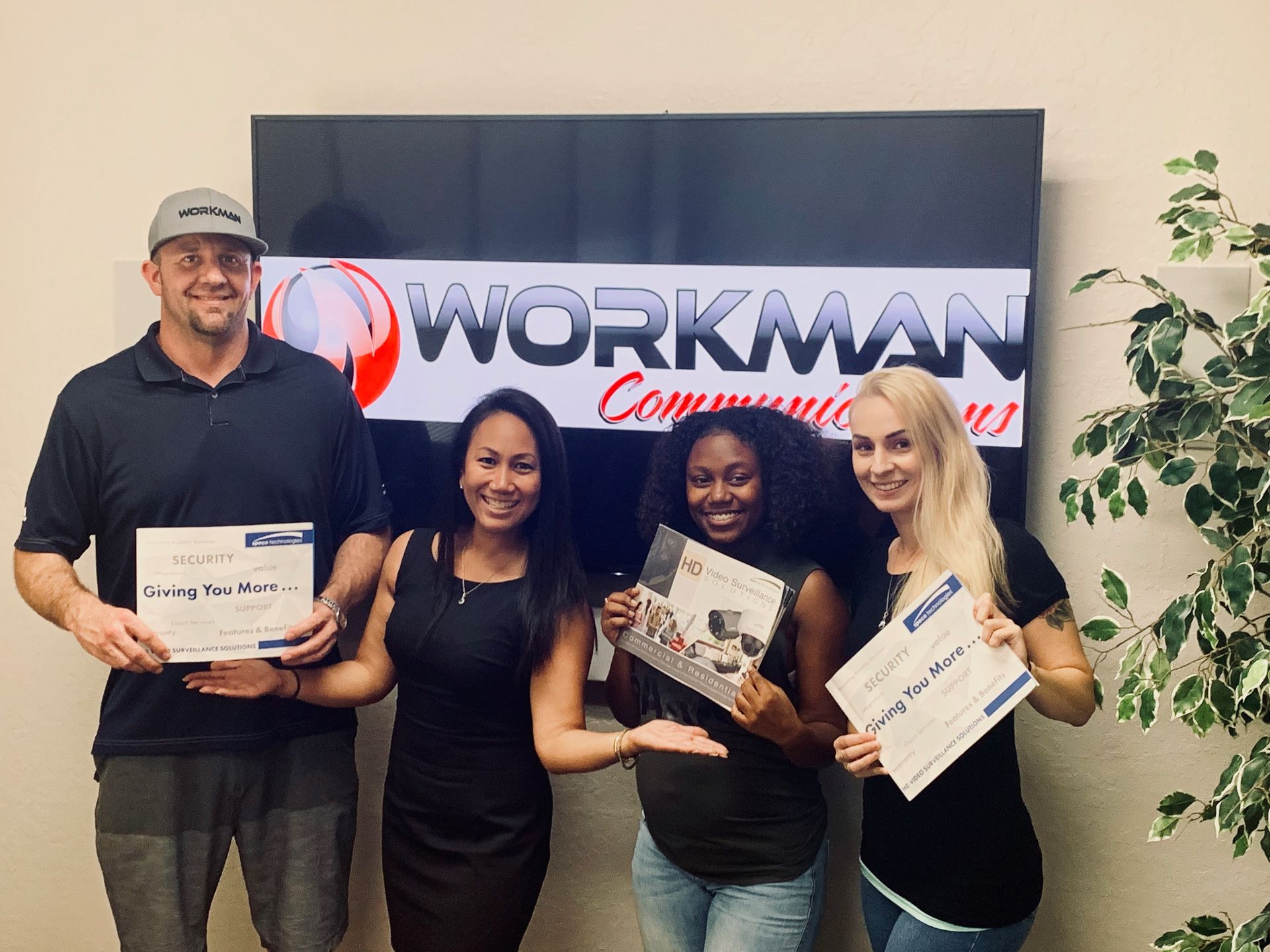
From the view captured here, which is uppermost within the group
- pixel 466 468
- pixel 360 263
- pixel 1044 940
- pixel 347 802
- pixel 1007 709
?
pixel 360 263

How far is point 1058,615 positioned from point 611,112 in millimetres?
1261

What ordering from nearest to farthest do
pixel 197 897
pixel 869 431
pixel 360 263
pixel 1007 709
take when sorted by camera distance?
pixel 1007 709 < pixel 869 431 < pixel 197 897 < pixel 360 263

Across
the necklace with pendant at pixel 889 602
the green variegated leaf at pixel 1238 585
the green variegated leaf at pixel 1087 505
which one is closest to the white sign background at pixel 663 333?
the green variegated leaf at pixel 1087 505

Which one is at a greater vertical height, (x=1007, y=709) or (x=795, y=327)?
(x=795, y=327)

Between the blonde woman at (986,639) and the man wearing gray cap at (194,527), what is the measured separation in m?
0.95

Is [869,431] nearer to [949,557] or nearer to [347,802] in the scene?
[949,557]

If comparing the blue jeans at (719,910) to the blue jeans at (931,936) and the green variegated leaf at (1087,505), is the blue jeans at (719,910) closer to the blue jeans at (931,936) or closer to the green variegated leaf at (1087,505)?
the blue jeans at (931,936)

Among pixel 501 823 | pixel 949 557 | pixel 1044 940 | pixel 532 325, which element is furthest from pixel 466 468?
pixel 1044 940

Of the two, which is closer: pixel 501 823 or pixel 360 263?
pixel 501 823

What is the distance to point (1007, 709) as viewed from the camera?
1463mm

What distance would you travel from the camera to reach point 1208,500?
1516 mm

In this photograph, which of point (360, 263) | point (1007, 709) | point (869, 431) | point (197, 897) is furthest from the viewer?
point (360, 263)

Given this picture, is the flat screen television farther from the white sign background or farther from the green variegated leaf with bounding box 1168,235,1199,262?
the green variegated leaf with bounding box 1168,235,1199,262

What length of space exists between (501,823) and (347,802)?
0.37 metres
